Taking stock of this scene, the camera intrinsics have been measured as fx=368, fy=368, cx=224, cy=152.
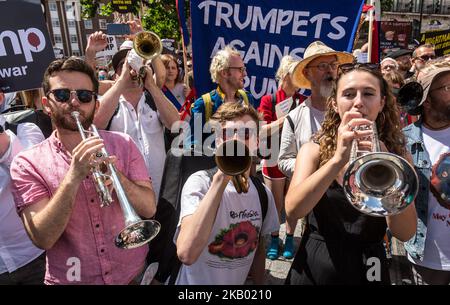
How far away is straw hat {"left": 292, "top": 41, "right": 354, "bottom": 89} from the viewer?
3.07 m

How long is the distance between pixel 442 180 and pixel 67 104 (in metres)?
2.12

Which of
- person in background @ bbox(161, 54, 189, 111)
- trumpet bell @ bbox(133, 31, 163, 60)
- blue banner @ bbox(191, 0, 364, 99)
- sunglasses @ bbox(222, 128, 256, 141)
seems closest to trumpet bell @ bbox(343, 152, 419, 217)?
sunglasses @ bbox(222, 128, 256, 141)

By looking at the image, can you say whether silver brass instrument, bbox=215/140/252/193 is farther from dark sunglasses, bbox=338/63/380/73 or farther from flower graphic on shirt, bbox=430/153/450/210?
flower graphic on shirt, bbox=430/153/450/210

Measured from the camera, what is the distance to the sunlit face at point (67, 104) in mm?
1836

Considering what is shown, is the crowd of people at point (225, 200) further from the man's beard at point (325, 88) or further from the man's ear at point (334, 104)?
the man's beard at point (325, 88)

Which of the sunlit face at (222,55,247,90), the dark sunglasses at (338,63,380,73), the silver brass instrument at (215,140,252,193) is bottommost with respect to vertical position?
the silver brass instrument at (215,140,252,193)

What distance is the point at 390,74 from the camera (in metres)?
4.56

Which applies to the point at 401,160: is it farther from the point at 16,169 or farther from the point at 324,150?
the point at 16,169

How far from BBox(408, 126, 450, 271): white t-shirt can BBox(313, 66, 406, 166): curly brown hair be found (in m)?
0.39

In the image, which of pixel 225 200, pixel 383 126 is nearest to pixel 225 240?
pixel 225 200

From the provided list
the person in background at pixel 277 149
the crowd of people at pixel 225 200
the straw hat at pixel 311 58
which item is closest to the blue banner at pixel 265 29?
the person in background at pixel 277 149

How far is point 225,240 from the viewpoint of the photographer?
1.81m

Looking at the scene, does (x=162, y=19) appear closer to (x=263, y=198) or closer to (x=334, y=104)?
(x=334, y=104)
